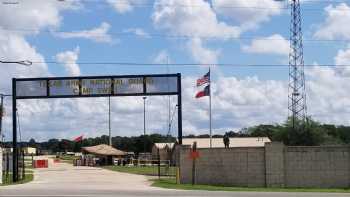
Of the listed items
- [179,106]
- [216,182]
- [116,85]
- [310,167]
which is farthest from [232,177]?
[116,85]

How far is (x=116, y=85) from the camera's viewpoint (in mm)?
44406

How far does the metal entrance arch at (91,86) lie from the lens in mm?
44281

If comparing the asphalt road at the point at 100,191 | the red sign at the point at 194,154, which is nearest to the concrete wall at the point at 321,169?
the red sign at the point at 194,154

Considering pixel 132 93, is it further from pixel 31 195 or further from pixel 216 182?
pixel 31 195

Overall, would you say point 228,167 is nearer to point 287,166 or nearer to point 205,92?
point 287,166

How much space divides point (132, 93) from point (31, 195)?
19544mm

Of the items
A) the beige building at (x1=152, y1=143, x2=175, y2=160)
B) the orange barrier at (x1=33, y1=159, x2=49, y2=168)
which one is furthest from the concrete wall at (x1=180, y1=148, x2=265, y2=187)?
the orange barrier at (x1=33, y1=159, x2=49, y2=168)

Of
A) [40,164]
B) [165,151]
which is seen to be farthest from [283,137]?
[40,164]

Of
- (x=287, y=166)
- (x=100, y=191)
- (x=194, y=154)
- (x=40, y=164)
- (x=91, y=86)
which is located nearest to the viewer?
(x=100, y=191)

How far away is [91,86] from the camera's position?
4450 centimetres

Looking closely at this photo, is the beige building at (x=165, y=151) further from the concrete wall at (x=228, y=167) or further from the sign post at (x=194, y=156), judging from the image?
the sign post at (x=194, y=156)

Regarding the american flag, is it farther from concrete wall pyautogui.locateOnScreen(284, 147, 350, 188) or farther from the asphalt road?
concrete wall pyautogui.locateOnScreen(284, 147, 350, 188)

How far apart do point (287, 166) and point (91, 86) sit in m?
15.1

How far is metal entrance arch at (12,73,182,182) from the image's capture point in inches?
1743
